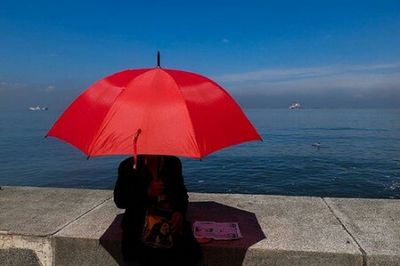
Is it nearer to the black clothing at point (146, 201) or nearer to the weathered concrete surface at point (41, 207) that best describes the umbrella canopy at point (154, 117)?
the black clothing at point (146, 201)

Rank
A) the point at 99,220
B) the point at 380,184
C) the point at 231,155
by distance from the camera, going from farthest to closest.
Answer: the point at 231,155 < the point at 380,184 < the point at 99,220

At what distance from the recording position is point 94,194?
249 inches

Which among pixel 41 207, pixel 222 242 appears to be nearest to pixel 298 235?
pixel 222 242

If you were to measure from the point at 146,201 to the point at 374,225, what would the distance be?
3038 millimetres

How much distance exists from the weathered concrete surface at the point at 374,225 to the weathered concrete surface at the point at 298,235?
0.42 feet

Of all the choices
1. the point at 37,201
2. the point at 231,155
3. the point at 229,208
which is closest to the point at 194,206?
the point at 229,208

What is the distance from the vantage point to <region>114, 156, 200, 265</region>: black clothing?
3.62 m

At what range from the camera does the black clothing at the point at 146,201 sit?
3.62 meters

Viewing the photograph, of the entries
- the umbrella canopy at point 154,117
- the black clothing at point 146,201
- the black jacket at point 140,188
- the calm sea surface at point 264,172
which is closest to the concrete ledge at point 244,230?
the black clothing at point 146,201

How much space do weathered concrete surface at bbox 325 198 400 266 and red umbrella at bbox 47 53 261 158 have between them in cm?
186

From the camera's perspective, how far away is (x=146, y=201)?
363cm

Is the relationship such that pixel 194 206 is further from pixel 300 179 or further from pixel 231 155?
pixel 231 155

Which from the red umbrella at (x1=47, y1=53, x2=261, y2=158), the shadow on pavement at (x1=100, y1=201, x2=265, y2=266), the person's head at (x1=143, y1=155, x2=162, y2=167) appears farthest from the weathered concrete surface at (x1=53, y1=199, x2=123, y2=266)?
the red umbrella at (x1=47, y1=53, x2=261, y2=158)

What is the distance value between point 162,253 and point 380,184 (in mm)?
31212
